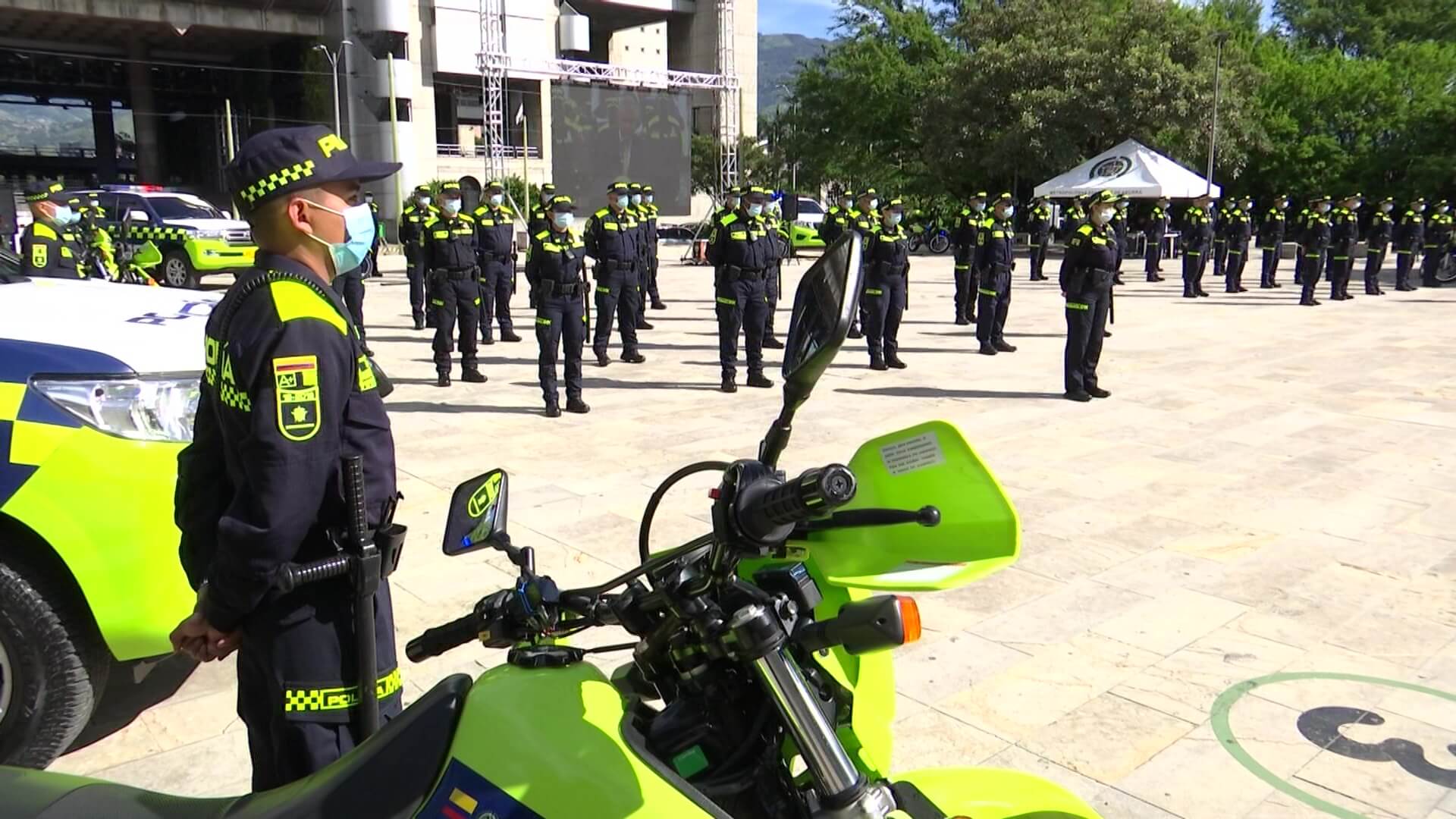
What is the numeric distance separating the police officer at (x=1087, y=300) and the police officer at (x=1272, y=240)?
11830 millimetres

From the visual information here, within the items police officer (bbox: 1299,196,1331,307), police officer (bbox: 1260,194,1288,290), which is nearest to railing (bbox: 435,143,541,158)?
police officer (bbox: 1260,194,1288,290)

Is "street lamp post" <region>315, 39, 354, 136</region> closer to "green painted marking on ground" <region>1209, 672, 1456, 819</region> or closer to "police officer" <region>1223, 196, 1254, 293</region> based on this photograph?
"police officer" <region>1223, 196, 1254, 293</region>

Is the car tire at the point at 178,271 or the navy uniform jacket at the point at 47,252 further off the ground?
the navy uniform jacket at the point at 47,252

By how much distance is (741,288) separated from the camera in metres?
10.3

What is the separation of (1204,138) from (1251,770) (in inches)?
1329

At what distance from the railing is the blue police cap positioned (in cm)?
4128

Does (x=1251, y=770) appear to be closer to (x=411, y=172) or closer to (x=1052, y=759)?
(x=1052, y=759)

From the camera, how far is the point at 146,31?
42.3 meters

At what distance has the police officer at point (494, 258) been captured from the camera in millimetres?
12562

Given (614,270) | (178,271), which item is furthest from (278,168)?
(178,271)

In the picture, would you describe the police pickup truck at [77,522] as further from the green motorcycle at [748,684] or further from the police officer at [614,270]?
the police officer at [614,270]

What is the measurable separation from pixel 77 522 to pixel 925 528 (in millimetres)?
2720

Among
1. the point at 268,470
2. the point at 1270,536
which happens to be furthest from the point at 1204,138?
the point at 268,470

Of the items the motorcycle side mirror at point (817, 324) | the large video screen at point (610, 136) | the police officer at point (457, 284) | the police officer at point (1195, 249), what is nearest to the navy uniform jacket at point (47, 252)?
the police officer at point (457, 284)
